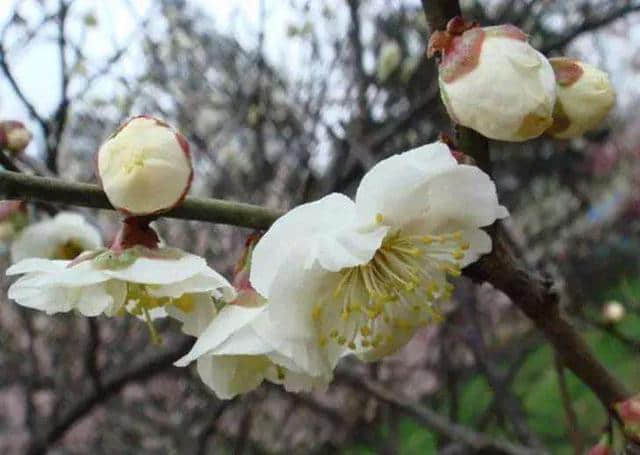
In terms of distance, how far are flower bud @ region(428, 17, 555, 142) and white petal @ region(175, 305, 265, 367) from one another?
0.24m

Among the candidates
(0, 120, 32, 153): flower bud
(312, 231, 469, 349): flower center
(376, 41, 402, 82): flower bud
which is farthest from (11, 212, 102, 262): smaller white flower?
(376, 41, 402, 82): flower bud

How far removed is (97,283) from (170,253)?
81mm

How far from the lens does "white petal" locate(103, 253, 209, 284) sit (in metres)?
0.64

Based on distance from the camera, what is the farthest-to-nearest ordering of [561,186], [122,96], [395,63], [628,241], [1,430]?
[628,241]
[561,186]
[1,430]
[122,96]
[395,63]

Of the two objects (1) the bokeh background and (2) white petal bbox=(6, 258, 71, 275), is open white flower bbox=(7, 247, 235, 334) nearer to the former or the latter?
(2) white petal bbox=(6, 258, 71, 275)

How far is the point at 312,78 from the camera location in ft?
9.20

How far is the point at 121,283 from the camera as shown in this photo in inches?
28.5

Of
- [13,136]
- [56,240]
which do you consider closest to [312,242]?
[13,136]

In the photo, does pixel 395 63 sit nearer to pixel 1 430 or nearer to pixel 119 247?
pixel 119 247

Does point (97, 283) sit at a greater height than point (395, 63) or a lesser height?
greater

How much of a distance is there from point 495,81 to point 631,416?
1.20ft

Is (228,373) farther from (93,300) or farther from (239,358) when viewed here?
(93,300)

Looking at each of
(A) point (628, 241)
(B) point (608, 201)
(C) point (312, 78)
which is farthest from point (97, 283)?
(B) point (608, 201)

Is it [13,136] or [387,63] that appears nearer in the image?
[13,136]
